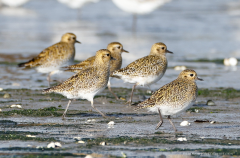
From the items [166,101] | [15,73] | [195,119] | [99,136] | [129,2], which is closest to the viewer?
[99,136]

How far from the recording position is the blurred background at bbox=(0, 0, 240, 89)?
13.2 metres

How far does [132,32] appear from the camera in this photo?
2080 centimetres

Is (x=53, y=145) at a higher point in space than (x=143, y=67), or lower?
lower

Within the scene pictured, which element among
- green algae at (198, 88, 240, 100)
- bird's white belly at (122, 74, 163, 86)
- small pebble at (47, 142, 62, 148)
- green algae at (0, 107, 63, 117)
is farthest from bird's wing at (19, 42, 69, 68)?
small pebble at (47, 142, 62, 148)

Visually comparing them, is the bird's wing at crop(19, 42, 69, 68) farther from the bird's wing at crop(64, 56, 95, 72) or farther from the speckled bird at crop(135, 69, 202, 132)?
the speckled bird at crop(135, 69, 202, 132)

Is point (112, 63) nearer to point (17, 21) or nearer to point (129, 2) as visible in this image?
point (129, 2)

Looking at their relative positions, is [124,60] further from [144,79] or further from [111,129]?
[111,129]

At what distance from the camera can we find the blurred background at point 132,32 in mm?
13211

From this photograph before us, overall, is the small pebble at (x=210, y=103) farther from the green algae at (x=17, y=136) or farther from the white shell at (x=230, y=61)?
the white shell at (x=230, y=61)

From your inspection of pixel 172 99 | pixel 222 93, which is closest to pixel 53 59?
pixel 222 93

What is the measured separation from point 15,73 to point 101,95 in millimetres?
3468

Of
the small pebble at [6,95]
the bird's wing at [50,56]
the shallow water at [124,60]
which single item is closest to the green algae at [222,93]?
the shallow water at [124,60]

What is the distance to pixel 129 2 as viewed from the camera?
2277 cm

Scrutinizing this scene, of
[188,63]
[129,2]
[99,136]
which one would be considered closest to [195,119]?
[99,136]
